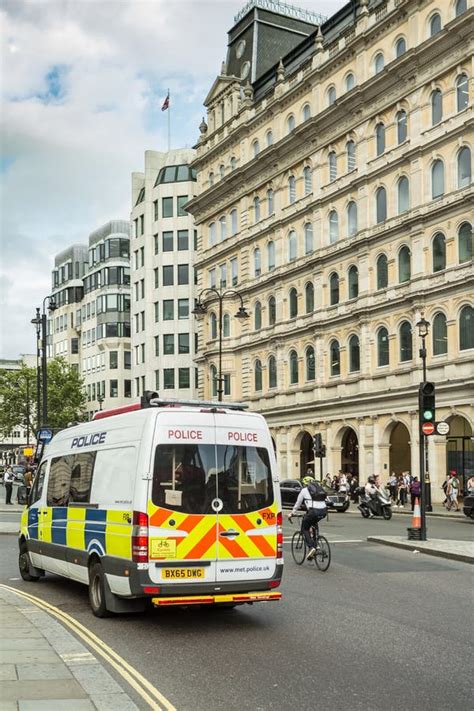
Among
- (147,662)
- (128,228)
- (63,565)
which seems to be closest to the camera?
(147,662)

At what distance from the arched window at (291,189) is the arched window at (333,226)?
15.3ft

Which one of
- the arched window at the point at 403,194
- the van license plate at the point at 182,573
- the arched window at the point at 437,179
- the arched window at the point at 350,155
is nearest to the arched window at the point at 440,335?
the arched window at the point at 437,179

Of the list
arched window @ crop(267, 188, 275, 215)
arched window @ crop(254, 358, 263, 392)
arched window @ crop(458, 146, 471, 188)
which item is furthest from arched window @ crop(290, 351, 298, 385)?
arched window @ crop(458, 146, 471, 188)

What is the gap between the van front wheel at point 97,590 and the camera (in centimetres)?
1204

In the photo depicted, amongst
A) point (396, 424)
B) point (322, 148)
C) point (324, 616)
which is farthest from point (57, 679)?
point (322, 148)

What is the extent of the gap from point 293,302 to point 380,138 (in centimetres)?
1193

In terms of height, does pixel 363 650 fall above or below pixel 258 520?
below

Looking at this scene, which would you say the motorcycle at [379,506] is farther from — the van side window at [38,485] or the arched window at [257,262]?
the arched window at [257,262]

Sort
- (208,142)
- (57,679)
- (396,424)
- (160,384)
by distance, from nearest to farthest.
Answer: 1. (57,679)
2. (396,424)
3. (208,142)
4. (160,384)

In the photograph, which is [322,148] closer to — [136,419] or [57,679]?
[136,419]

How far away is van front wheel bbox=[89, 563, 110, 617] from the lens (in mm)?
12039

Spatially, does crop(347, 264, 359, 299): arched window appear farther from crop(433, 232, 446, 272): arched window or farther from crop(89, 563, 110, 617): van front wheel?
crop(89, 563, 110, 617): van front wheel

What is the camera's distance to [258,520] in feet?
39.0

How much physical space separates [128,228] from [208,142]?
34464 mm
